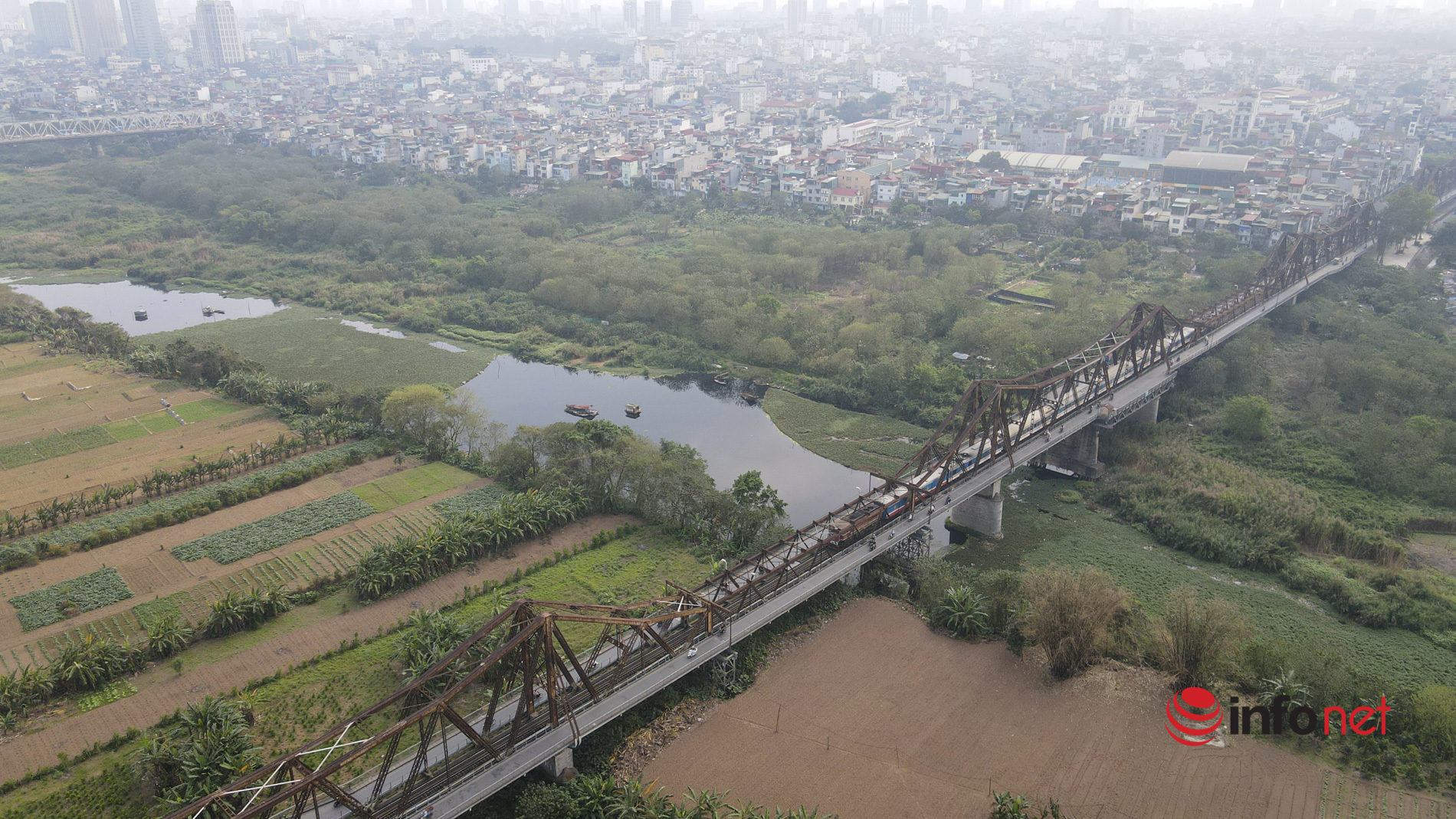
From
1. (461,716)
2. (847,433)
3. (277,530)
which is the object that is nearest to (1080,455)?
(847,433)

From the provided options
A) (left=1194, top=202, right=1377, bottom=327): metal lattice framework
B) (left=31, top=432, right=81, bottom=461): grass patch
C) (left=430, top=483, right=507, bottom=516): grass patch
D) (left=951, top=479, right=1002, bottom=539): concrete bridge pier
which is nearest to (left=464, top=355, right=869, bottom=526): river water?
(left=951, top=479, right=1002, bottom=539): concrete bridge pier

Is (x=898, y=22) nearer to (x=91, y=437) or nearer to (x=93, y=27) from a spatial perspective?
(x=93, y=27)

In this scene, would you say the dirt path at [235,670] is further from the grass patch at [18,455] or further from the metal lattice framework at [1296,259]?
the metal lattice framework at [1296,259]

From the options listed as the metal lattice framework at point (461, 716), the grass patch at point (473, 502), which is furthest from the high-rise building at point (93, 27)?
the metal lattice framework at point (461, 716)

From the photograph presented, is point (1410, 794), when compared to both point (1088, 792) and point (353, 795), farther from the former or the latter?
point (353, 795)

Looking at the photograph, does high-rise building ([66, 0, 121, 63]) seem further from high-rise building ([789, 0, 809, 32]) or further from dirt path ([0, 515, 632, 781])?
dirt path ([0, 515, 632, 781])
